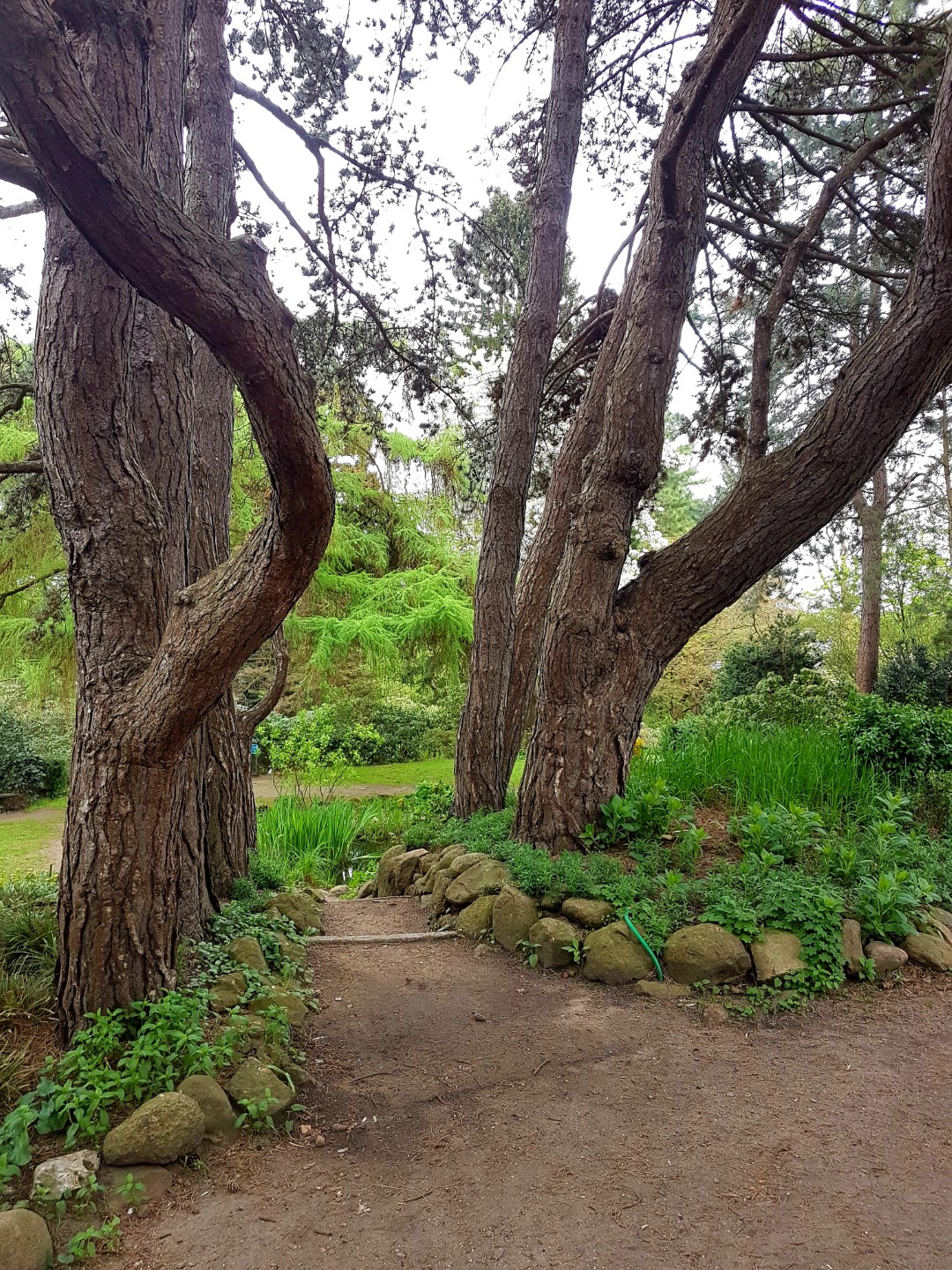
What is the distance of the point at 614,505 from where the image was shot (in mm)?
4570

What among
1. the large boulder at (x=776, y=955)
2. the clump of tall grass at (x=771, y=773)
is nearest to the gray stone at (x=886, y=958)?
the large boulder at (x=776, y=955)

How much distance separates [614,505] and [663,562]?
0.48 meters

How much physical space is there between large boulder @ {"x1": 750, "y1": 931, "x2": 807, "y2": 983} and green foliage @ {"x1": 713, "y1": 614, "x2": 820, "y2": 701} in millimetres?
7466

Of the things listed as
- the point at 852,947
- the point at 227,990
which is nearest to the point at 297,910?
the point at 227,990

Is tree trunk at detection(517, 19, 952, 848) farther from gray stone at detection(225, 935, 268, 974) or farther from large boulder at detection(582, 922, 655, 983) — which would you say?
gray stone at detection(225, 935, 268, 974)

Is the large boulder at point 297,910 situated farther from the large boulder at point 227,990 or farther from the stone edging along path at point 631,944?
the large boulder at point 227,990

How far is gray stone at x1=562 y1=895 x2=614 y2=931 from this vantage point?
3.68 meters

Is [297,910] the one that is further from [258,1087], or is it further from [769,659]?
[769,659]

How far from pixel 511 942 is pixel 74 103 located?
12.6 ft

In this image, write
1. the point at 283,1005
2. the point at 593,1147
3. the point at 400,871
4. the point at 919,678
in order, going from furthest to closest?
the point at 919,678
the point at 400,871
the point at 283,1005
the point at 593,1147

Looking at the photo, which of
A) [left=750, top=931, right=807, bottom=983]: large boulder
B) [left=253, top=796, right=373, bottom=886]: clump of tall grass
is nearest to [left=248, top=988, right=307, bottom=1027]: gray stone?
[left=750, top=931, right=807, bottom=983]: large boulder

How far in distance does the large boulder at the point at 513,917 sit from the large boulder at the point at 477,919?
0.09m

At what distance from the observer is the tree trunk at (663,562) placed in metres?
4.10

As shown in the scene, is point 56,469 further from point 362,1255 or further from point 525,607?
point 525,607
